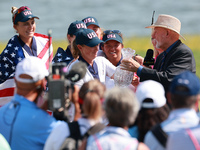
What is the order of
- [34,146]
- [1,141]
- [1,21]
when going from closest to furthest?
[1,141]
[34,146]
[1,21]

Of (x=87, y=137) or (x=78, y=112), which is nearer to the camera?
(x=87, y=137)

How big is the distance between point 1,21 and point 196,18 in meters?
12.3

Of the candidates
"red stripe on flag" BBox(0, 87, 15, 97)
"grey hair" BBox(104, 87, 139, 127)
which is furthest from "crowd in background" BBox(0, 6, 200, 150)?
"red stripe on flag" BBox(0, 87, 15, 97)

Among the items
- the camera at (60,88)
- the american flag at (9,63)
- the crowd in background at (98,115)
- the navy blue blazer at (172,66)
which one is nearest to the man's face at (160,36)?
the navy blue blazer at (172,66)

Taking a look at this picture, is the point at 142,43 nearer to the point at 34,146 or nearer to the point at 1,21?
the point at 1,21

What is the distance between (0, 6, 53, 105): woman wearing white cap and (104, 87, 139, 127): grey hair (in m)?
3.02

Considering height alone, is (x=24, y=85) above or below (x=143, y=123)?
above

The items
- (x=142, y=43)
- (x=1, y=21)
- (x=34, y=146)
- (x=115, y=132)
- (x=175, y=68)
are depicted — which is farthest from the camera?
(x=1, y=21)

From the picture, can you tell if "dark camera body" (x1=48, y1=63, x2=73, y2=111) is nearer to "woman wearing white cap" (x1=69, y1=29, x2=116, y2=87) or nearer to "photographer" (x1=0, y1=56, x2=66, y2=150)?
"photographer" (x1=0, y1=56, x2=66, y2=150)

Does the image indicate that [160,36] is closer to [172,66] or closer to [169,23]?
[169,23]

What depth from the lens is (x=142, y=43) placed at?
16.2 meters

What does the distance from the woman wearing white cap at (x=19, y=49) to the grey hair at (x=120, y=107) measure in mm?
3019

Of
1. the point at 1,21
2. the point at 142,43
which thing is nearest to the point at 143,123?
the point at 142,43

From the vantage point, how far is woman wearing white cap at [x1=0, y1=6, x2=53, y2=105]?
5.74m
